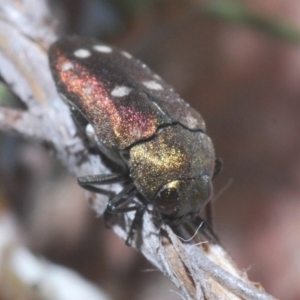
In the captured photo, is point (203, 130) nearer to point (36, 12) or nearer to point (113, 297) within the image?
point (36, 12)

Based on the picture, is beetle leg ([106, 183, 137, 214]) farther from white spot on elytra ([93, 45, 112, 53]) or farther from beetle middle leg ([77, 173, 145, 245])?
white spot on elytra ([93, 45, 112, 53])

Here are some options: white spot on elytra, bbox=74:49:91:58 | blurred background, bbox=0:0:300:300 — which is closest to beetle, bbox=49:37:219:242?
white spot on elytra, bbox=74:49:91:58

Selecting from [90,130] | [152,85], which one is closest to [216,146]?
[152,85]

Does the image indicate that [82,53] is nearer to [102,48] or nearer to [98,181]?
[102,48]

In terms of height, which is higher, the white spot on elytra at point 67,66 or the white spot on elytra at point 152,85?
the white spot on elytra at point 152,85

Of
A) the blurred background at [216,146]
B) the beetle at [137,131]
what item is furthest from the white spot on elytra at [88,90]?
the blurred background at [216,146]

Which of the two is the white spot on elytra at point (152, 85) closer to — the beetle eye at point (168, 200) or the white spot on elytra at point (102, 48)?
the white spot on elytra at point (102, 48)

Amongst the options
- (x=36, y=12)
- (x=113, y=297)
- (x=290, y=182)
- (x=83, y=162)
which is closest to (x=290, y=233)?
(x=290, y=182)
